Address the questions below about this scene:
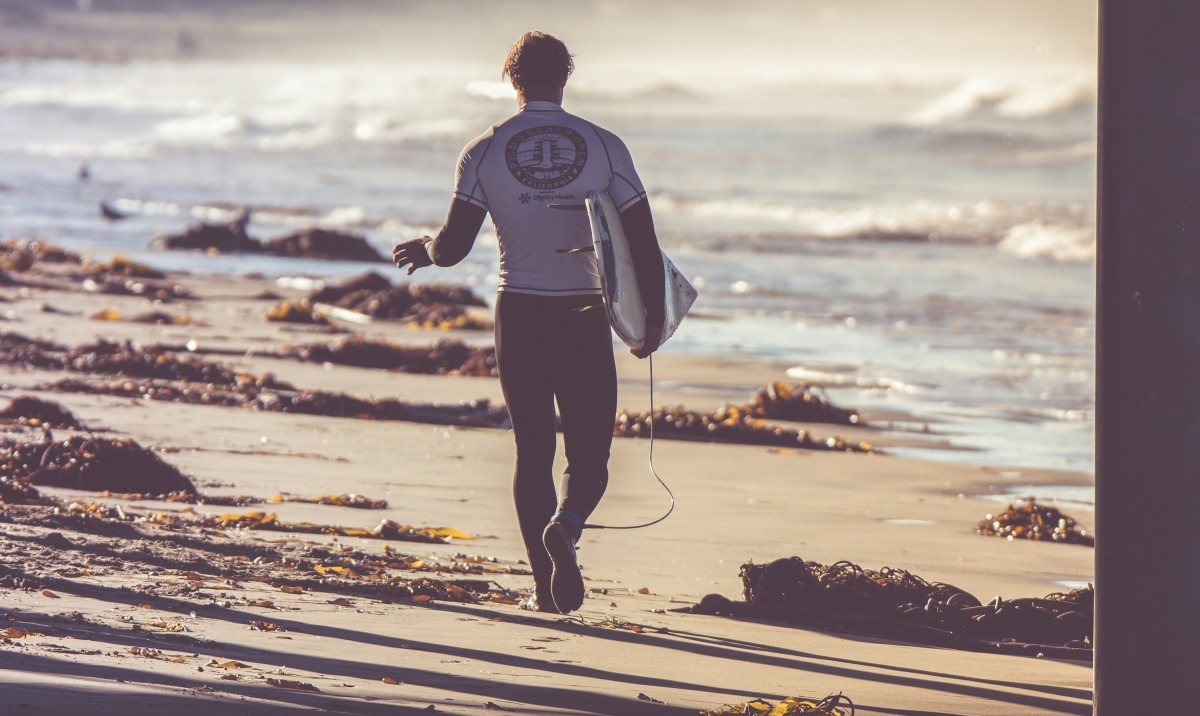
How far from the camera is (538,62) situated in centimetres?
479

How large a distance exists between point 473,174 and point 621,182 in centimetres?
44

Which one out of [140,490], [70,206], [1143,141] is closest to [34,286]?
[140,490]

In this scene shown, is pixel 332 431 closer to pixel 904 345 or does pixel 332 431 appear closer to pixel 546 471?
pixel 546 471

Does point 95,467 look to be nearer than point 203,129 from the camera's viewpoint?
Yes

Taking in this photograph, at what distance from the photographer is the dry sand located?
11.9 feet

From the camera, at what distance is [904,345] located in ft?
52.4

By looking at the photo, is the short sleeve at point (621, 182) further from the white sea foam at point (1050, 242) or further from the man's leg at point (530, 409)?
the white sea foam at point (1050, 242)

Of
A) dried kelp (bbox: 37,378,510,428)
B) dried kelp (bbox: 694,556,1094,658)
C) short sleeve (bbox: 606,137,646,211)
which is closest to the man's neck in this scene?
short sleeve (bbox: 606,137,646,211)

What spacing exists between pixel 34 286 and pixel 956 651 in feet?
49.6

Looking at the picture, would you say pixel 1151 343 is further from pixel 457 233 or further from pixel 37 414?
pixel 37 414

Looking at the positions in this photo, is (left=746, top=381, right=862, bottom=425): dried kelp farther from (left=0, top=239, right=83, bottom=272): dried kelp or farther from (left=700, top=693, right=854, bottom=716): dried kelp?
(left=0, top=239, right=83, bottom=272): dried kelp

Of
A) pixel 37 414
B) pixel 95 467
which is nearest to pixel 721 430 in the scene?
pixel 37 414

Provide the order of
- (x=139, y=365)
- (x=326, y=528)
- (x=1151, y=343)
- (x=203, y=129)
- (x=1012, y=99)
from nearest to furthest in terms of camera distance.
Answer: (x=1151, y=343)
(x=326, y=528)
(x=139, y=365)
(x=1012, y=99)
(x=203, y=129)

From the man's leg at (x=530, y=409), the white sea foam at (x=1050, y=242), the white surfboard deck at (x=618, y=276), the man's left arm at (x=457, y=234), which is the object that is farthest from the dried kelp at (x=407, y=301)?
the white sea foam at (x=1050, y=242)
